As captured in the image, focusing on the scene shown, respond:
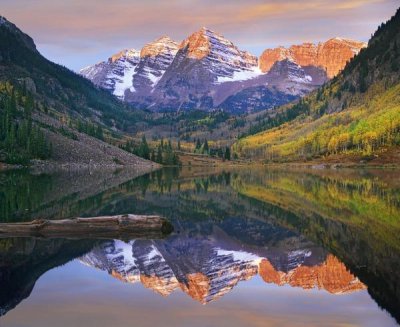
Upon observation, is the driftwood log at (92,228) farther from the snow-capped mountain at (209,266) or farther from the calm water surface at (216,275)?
the snow-capped mountain at (209,266)

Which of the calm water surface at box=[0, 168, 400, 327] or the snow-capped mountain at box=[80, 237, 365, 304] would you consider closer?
the calm water surface at box=[0, 168, 400, 327]

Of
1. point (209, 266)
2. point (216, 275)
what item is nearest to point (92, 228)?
point (209, 266)

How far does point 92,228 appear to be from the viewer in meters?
46.9

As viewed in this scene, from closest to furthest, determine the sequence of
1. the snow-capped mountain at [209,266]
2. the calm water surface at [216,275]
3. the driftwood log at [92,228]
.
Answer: the calm water surface at [216,275]
the snow-capped mountain at [209,266]
the driftwood log at [92,228]

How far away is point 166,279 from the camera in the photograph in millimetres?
33094

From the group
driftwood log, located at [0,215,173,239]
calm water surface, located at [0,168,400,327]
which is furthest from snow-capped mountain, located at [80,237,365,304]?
driftwood log, located at [0,215,173,239]

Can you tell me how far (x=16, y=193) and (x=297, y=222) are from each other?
48.3 m

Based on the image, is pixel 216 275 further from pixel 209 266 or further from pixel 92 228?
pixel 92 228

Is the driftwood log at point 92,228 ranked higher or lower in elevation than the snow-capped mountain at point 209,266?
higher

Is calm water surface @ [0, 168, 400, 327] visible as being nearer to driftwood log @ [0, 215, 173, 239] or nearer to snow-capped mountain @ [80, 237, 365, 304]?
snow-capped mountain @ [80, 237, 365, 304]

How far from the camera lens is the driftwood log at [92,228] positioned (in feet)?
149

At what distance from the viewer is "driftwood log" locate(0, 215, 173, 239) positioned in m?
45.5

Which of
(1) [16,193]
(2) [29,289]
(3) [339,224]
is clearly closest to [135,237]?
(2) [29,289]

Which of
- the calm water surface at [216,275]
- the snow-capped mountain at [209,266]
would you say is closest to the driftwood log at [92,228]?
the calm water surface at [216,275]
